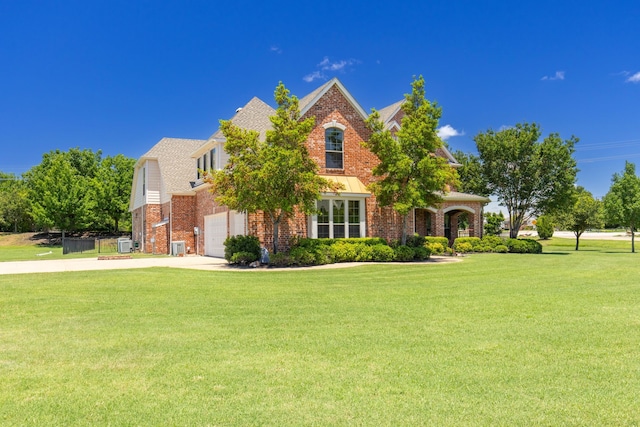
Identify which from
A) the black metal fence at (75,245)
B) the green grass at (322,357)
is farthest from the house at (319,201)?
the green grass at (322,357)

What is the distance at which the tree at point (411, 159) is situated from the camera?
832 inches

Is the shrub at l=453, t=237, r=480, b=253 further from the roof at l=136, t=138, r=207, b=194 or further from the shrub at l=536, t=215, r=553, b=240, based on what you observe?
the shrub at l=536, t=215, r=553, b=240

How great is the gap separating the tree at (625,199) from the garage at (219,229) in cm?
2850

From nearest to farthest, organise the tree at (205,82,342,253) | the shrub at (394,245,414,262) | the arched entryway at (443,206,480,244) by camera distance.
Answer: the tree at (205,82,342,253), the shrub at (394,245,414,262), the arched entryway at (443,206,480,244)

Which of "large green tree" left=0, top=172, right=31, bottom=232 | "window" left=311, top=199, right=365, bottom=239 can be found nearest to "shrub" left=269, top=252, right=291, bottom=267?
"window" left=311, top=199, right=365, bottom=239

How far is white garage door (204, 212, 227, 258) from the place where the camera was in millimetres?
24184

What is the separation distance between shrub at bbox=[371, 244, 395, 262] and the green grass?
9.67 m

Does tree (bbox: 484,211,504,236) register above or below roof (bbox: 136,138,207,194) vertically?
below

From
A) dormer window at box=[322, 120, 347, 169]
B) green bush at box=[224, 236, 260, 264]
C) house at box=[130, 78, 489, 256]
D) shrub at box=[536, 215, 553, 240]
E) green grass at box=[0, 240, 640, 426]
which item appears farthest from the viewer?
shrub at box=[536, 215, 553, 240]

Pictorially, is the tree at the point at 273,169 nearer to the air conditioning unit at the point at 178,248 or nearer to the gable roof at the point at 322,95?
the gable roof at the point at 322,95

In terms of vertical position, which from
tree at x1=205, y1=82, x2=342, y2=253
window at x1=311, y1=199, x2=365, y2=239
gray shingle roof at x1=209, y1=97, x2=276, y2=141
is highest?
gray shingle roof at x1=209, y1=97, x2=276, y2=141

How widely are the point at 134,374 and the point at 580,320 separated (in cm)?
701

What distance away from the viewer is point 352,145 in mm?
23000

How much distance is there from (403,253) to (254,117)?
35.3ft
